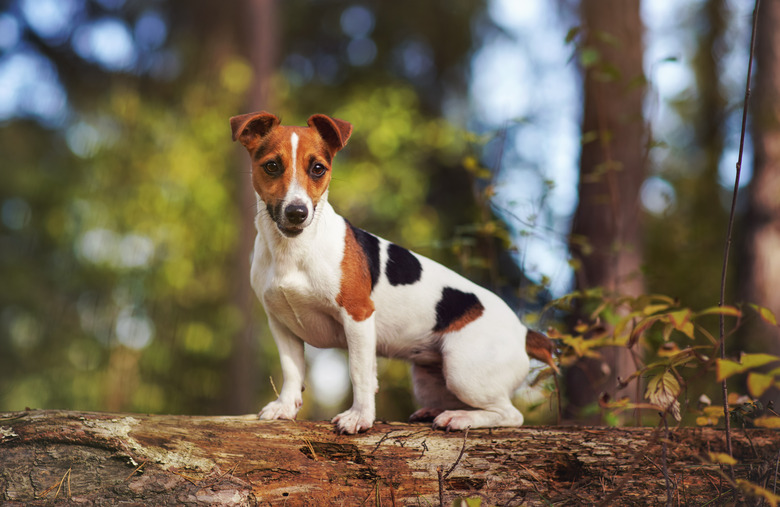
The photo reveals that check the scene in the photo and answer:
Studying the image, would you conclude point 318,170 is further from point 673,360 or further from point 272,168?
point 673,360

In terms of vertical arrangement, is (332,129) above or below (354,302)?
above

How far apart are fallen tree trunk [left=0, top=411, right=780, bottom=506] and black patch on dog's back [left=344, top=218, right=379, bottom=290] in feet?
3.10

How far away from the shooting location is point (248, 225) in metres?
11.5

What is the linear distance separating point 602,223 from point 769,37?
3715 mm

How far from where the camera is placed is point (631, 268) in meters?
7.23

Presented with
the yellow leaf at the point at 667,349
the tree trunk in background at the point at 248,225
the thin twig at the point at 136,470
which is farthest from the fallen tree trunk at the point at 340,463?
the tree trunk in background at the point at 248,225

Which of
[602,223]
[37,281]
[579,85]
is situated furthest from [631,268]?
[37,281]

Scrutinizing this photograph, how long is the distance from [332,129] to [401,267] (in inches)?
39.4

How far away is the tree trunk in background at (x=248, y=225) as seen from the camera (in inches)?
441

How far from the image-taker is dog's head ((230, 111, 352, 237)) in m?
3.54

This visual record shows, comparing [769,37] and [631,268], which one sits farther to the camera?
[769,37]

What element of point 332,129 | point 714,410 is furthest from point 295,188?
point 714,410

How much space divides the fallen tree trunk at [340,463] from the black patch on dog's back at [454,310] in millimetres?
692

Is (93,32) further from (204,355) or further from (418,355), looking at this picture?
(418,355)
